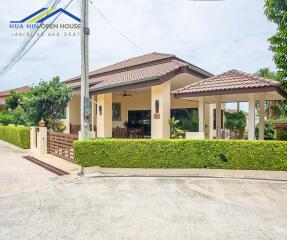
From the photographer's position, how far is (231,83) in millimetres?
10977

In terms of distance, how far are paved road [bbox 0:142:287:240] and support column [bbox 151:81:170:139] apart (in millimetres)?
4635

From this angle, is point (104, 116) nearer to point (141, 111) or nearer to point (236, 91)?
point (141, 111)

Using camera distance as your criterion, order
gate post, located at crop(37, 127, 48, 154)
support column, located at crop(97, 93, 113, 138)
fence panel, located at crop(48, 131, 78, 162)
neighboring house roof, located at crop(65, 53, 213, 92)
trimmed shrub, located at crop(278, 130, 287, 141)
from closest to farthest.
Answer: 1. fence panel, located at crop(48, 131, 78, 162)
2. neighboring house roof, located at crop(65, 53, 213, 92)
3. trimmed shrub, located at crop(278, 130, 287, 141)
4. gate post, located at crop(37, 127, 48, 154)
5. support column, located at crop(97, 93, 113, 138)

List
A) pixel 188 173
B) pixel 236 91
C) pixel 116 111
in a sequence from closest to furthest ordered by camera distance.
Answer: pixel 188 173, pixel 236 91, pixel 116 111

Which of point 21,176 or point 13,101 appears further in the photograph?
point 13,101

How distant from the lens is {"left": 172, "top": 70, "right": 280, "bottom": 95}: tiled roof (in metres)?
10.0

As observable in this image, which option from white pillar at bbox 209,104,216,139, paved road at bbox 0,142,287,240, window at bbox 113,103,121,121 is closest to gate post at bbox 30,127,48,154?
paved road at bbox 0,142,287,240

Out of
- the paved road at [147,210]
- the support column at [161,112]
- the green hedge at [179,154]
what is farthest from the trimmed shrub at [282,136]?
the paved road at [147,210]

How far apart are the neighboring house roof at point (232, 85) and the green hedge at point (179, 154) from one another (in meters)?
2.16

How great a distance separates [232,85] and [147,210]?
6818 mm

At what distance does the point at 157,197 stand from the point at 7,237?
3.52 metres

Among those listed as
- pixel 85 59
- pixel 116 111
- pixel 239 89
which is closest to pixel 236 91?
pixel 239 89

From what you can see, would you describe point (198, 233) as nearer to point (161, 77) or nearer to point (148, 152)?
point (148, 152)

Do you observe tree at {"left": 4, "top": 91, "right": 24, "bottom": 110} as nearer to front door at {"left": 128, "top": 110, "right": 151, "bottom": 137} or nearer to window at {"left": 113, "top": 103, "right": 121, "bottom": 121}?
window at {"left": 113, "top": 103, "right": 121, "bottom": 121}
